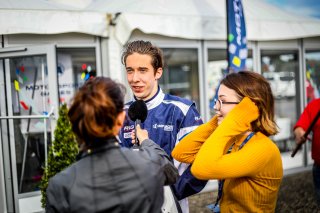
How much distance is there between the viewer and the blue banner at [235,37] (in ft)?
13.9

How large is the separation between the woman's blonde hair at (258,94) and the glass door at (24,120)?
9.60 feet

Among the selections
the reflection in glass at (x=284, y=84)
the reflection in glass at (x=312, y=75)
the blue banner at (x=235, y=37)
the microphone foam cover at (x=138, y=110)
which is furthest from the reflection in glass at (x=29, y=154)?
the reflection in glass at (x=312, y=75)

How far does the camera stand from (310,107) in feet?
11.8

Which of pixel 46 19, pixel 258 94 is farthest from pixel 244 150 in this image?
pixel 46 19

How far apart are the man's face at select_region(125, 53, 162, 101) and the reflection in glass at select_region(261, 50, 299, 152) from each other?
5421mm

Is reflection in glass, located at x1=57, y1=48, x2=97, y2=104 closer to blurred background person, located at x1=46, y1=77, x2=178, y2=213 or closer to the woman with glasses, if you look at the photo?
the woman with glasses

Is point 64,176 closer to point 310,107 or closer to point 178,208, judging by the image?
point 178,208

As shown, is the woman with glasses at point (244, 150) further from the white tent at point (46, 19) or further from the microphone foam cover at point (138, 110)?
the white tent at point (46, 19)

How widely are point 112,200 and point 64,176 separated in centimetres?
22

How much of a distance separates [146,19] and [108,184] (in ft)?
12.0

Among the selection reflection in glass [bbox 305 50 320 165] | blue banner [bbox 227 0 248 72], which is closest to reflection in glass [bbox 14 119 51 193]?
blue banner [bbox 227 0 248 72]

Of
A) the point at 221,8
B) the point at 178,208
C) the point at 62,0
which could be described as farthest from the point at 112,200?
the point at 221,8

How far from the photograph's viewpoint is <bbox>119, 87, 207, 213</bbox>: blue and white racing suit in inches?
79.9

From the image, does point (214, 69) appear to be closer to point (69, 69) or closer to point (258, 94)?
point (69, 69)
